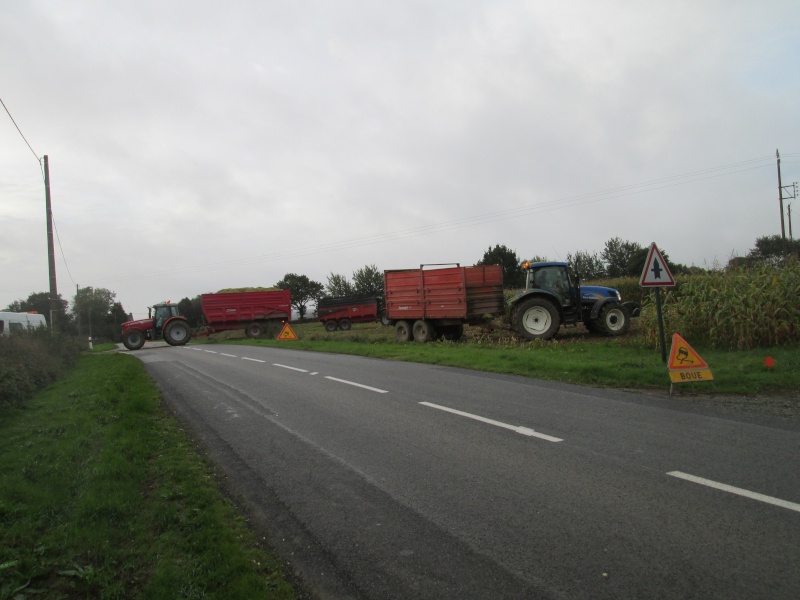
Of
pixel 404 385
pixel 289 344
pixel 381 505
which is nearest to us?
pixel 381 505

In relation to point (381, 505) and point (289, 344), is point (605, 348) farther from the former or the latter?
point (289, 344)

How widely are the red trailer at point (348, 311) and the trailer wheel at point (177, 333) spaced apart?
35.9 ft

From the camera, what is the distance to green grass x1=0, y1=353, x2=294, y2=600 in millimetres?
3367

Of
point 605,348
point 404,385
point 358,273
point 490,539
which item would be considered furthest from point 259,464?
point 358,273

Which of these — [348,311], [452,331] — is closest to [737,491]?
[452,331]

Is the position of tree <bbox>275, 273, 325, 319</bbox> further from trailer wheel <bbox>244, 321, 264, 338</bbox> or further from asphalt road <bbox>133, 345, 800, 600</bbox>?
asphalt road <bbox>133, 345, 800, 600</bbox>

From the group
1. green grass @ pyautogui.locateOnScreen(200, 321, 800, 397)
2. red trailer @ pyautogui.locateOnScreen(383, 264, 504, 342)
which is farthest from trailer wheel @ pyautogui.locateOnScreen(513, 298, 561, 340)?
red trailer @ pyautogui.locateOnScreen(383, 264, 504, 342)

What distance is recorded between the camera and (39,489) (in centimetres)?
506

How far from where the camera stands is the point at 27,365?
1284 cm

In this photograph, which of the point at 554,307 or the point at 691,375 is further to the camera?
the point at 554,307

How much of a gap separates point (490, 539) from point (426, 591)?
774 mm

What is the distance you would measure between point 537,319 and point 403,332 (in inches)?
240

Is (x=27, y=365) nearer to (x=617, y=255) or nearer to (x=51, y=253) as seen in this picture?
(x=51, y=253)

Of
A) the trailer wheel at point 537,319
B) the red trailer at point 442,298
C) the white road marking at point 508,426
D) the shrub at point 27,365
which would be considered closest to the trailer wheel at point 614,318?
the trailer wheel at point 537,319
